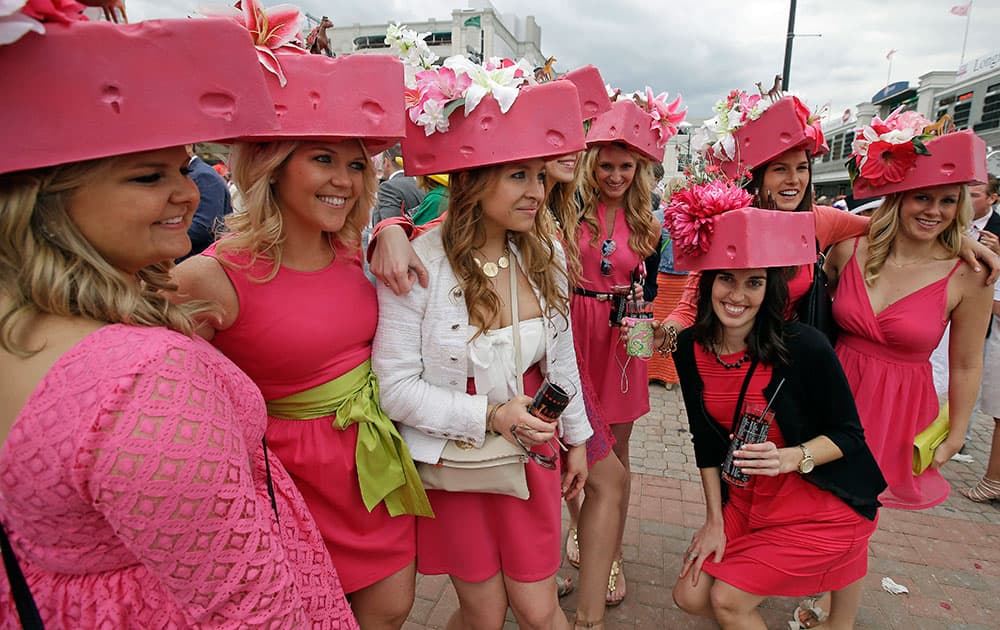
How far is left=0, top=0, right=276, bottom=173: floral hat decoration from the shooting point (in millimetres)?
899

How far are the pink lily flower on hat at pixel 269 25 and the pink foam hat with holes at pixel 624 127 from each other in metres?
1.71

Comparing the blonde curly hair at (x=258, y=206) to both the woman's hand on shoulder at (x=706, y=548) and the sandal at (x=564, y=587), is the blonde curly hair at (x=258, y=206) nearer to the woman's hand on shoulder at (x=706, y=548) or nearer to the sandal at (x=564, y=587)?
the woman's hand on shoulder at (x=706, y=548)

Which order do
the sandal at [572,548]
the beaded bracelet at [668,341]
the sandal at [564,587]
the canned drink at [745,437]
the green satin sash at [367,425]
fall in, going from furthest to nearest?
the sandal at [572,548]
the sandal at [564,587]
the beaded bracelet at [668,341]
the canned drink at [745,437]
the green satin sash at [367,425]

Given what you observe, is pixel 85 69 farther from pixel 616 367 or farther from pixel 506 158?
pixel 616 367

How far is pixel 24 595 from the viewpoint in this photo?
40.9 inches

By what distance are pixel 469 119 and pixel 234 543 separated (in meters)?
1.43

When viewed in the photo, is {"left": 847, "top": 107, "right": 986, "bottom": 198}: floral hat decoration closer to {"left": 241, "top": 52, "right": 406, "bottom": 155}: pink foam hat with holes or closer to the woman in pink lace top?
{"left": 241, "top": 52, "right": 406, "bottom": 155}: pink foam hat with holes

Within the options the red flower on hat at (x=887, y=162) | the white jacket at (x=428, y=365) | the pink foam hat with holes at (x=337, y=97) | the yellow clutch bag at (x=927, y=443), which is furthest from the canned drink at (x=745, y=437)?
the pink foam hat with holes at (x=337, y=97)

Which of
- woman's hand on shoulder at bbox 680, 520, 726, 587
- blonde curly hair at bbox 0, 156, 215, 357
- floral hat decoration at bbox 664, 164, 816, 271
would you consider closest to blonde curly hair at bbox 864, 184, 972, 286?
floral hat decoration at bbox 664, 164, 816, 271

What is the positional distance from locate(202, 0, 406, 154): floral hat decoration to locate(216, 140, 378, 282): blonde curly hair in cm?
5

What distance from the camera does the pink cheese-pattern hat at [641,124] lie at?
2906mm

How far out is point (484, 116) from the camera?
1839mm

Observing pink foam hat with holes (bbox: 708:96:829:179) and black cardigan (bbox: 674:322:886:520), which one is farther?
pink foam hat with holes (bbox: 708:96:829:179)

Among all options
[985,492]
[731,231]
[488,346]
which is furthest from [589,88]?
[985,492]
